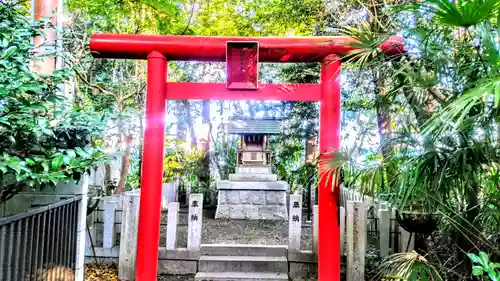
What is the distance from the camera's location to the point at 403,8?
221cm

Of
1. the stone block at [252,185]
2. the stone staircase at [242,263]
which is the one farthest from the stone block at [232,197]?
the stone staircase at [242,263]

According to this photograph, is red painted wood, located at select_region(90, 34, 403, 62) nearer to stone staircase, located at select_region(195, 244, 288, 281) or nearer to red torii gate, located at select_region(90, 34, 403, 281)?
red torii gate, located at select_region(90, 34, 403, 281)

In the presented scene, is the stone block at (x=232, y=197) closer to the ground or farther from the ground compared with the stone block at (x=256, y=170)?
closer to the ground

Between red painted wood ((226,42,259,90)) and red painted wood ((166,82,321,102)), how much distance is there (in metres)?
0.07

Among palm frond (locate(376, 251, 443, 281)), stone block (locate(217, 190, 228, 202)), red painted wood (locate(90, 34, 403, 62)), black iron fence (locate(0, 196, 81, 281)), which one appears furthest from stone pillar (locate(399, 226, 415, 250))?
stone block (locate(217, 190, 228, 202))

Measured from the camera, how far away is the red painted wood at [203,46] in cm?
349

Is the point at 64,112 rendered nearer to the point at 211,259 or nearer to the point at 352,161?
the point at 352,161

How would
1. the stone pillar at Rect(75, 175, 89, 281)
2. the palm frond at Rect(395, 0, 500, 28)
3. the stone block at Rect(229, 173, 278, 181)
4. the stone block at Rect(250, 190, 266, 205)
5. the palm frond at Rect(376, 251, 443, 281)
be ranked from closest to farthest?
the palm frond at Rect(395, 0, 500, 28) < the palm frond at Rect(376, 251, 443, 281) < the stone pillar at Rect(75, 175, 89, 281) < the stone block at Rect(250, 190, 266, 205) < the stone block at Rect(229, 173, 278, 181)

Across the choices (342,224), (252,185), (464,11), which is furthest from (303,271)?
Answer: (252,185)

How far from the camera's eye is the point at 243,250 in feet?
15.7

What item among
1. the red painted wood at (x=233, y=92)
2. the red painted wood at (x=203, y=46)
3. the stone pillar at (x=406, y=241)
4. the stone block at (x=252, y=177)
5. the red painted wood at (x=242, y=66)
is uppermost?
A: the red painted wood at (x=203, y=46)

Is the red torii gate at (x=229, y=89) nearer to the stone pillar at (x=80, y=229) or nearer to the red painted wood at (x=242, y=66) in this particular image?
the red painted wood at (x=242, y=66)

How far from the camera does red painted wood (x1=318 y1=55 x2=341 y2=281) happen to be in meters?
3.47

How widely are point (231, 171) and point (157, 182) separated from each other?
28.2 ft
